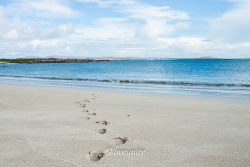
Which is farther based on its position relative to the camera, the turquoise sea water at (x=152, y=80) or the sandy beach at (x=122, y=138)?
the turquoise sea water at (x=152, y=80)

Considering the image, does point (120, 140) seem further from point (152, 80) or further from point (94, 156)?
point (152, 80)

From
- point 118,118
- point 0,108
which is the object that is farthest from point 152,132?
point 0,108

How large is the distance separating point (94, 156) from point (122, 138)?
48.4 inches

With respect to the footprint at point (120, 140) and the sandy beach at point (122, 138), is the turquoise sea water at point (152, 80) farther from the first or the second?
the footprint at point (120, 140)

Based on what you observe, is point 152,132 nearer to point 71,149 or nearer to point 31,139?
point 71,149

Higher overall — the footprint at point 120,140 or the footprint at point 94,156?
the footprint at point 120,140

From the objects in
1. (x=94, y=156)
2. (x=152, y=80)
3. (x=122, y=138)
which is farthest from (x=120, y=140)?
(x=152, y=80)

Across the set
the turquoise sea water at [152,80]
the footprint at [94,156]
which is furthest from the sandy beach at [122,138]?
the turquoise sea water at [152,80]

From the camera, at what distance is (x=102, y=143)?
5309 mm

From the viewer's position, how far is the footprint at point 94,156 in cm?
450

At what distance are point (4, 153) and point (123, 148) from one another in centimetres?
244

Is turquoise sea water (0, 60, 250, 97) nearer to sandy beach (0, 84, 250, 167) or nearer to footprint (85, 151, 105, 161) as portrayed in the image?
sandy beach (0, 84, 250, 167)

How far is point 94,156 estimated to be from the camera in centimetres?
457

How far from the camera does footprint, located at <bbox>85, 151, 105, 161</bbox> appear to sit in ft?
14.8
